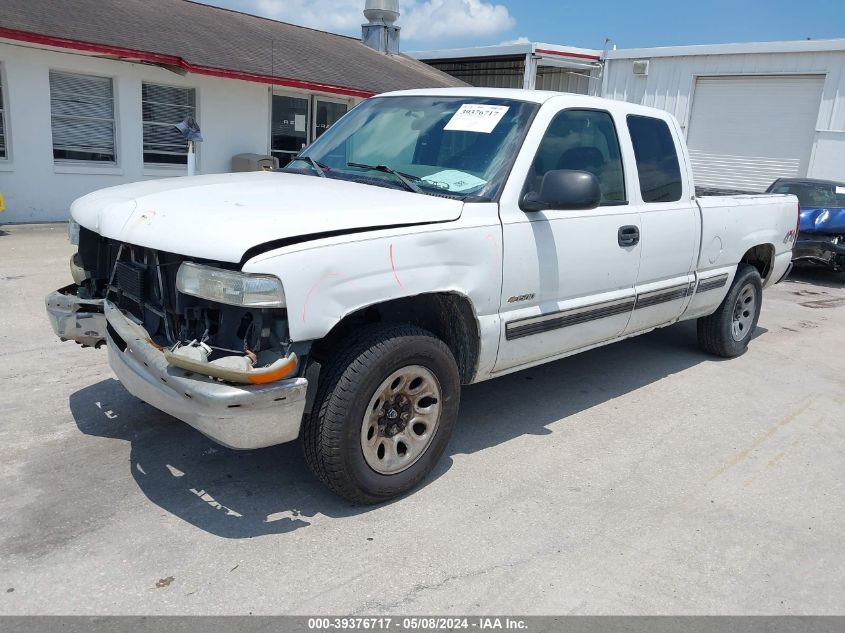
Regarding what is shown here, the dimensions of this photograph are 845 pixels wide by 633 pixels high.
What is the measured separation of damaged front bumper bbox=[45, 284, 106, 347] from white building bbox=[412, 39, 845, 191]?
1469 cm

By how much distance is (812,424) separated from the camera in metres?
4.90

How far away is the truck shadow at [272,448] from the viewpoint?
11.1 ft

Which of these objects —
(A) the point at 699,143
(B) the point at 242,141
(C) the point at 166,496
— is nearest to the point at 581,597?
(C) the point at 166,496

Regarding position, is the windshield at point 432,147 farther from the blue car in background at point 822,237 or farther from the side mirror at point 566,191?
the blue car in background at point 822,237

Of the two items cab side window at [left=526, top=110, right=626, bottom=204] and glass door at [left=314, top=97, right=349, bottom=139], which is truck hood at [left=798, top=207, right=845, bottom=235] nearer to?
cab side window at [left=526, top=110, right=626, bottom=204]

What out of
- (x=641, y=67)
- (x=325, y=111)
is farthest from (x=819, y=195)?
(x=325, y=111)

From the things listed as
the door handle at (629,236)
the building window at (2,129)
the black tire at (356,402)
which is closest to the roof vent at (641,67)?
the building window at (2,129)

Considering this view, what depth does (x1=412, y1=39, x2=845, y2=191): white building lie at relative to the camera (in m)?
16.4

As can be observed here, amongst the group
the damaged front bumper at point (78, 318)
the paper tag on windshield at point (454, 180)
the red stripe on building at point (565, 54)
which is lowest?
the damaged front bumper at point (78, 318)

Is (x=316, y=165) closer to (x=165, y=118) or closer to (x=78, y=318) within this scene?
(x=78, y=318)

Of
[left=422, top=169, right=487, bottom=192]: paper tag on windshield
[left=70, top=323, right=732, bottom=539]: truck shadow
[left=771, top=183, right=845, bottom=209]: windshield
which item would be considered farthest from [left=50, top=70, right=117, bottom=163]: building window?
[left=771, top=183, right=845, bottom=209]: windshield

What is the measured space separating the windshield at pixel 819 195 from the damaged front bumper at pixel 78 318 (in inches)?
420

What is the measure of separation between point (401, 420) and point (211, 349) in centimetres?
100

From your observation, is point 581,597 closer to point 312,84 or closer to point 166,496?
point 166,496
